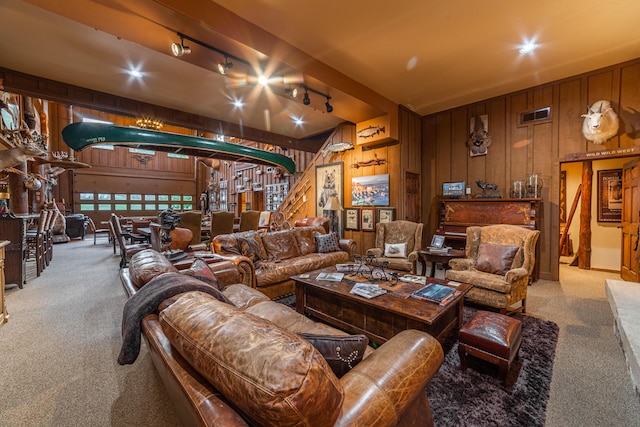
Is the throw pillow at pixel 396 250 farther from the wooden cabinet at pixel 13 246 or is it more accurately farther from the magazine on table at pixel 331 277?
the wooden cabinet at pixel 13 246

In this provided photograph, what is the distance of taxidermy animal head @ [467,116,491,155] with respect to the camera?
16.8ft

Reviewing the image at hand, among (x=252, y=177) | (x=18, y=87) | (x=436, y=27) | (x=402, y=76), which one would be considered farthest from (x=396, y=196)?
(x=252, y=177)

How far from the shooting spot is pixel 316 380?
2.26 ft

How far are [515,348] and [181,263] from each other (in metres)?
3.07

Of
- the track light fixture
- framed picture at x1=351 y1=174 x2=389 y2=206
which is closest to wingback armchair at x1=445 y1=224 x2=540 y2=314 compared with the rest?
framed picture at x1=351 y1=174 x2=389 y2=206

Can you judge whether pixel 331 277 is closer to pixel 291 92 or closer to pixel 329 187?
pixel 291 92

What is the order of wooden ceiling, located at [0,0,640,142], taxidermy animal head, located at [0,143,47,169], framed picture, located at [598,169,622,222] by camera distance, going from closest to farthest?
wooden ceiling, located at [0,0,640,142] < taxidermy animal head, located at [0,143,47,169] < framed picture, located at [598,169,622,222]

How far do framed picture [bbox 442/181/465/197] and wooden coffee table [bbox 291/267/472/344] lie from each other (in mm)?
3242

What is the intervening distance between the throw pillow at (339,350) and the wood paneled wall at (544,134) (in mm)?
5016

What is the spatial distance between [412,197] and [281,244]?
319 centimetres

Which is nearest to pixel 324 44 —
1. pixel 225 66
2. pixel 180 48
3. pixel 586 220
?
pixel 225 66

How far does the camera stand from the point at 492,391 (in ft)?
5.92

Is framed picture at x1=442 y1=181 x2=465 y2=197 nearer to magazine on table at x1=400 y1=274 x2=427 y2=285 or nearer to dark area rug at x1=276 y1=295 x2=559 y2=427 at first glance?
magazine on table at x1=400 y1=274 x2=427 y2=285

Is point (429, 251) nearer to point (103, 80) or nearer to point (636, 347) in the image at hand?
point (636, 347)
